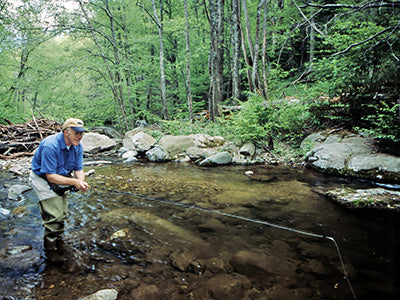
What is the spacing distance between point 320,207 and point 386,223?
41.1 inches

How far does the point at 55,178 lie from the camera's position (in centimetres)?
274

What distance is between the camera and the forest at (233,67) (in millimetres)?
6312

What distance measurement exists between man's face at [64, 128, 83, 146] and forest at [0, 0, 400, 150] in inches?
209

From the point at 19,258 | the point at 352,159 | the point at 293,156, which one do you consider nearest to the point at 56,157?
the point at 19,258

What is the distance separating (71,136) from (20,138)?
10665 millimetres

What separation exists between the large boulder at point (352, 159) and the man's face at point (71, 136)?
6.86m

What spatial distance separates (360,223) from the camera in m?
3.74

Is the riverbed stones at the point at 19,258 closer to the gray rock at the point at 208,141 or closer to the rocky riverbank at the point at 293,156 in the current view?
the rocky riverbank at the point at 293,156

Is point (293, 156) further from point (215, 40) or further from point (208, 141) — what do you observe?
point (215, 40)

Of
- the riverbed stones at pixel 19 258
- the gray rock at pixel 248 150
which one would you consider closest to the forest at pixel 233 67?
the gray rock at pixel 248 150

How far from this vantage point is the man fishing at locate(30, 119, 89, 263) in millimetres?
2764

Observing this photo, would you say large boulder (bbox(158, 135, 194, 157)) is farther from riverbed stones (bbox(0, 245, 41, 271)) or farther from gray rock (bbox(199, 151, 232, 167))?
riverbed stones (bbox(0, 245, 41, 271))

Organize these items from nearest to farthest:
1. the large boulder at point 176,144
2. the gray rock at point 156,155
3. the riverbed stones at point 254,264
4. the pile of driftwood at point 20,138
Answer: the riverbed stones at point 254,264 < the gray rock at point 156,155 < the pile of driftwood at point 20,138 < the large boulder at point 176,144

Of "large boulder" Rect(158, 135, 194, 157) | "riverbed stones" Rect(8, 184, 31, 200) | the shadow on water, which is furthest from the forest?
"riverbed stones" Rect(8, 184, 31, 200)
